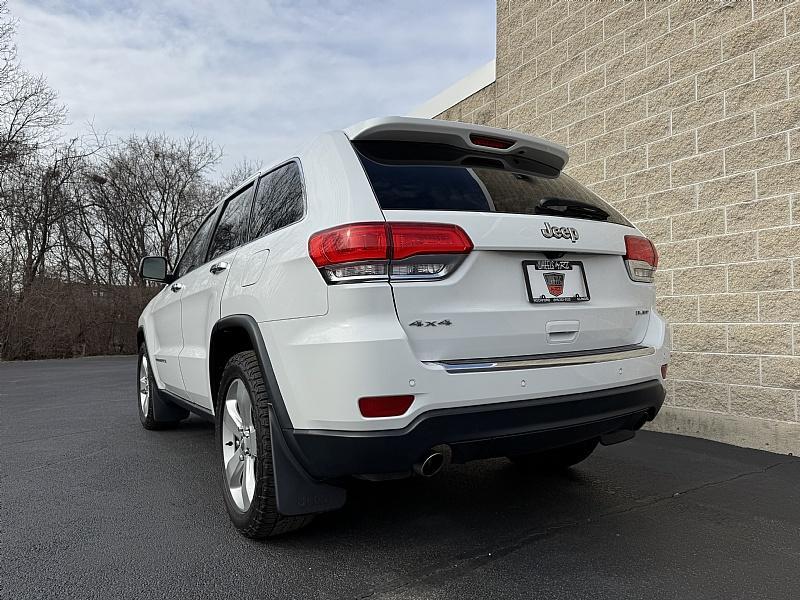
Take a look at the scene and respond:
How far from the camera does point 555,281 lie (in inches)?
102

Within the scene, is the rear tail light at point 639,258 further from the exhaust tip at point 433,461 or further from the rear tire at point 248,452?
the rear tire at point 248,452

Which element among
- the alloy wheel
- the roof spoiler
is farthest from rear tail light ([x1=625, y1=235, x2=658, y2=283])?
the alloy wheel

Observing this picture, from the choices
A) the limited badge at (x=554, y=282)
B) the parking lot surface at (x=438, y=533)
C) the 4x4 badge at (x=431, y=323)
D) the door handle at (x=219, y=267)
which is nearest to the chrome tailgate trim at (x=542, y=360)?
the 4x4 badge at (x=431, y=323)

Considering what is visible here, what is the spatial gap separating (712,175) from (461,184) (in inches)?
129

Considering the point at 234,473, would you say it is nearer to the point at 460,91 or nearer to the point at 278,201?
the point at 278,201

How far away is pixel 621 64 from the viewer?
5879mm

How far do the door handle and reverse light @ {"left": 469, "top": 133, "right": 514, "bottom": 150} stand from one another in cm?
148

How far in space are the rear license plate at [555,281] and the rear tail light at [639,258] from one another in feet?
1.20

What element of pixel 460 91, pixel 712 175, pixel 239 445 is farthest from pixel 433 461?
pixel 460 91

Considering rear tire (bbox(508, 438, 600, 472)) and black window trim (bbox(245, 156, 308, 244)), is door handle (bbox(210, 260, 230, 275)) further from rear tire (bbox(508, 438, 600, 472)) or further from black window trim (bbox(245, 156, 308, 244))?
rear tire (bbox(508, 438, 600, 472))

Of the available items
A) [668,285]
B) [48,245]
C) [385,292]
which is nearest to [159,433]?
[385,292]

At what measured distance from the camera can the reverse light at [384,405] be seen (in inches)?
88.0

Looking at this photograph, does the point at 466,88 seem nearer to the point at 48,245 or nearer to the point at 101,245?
the point at 48,245

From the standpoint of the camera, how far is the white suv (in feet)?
7.48
